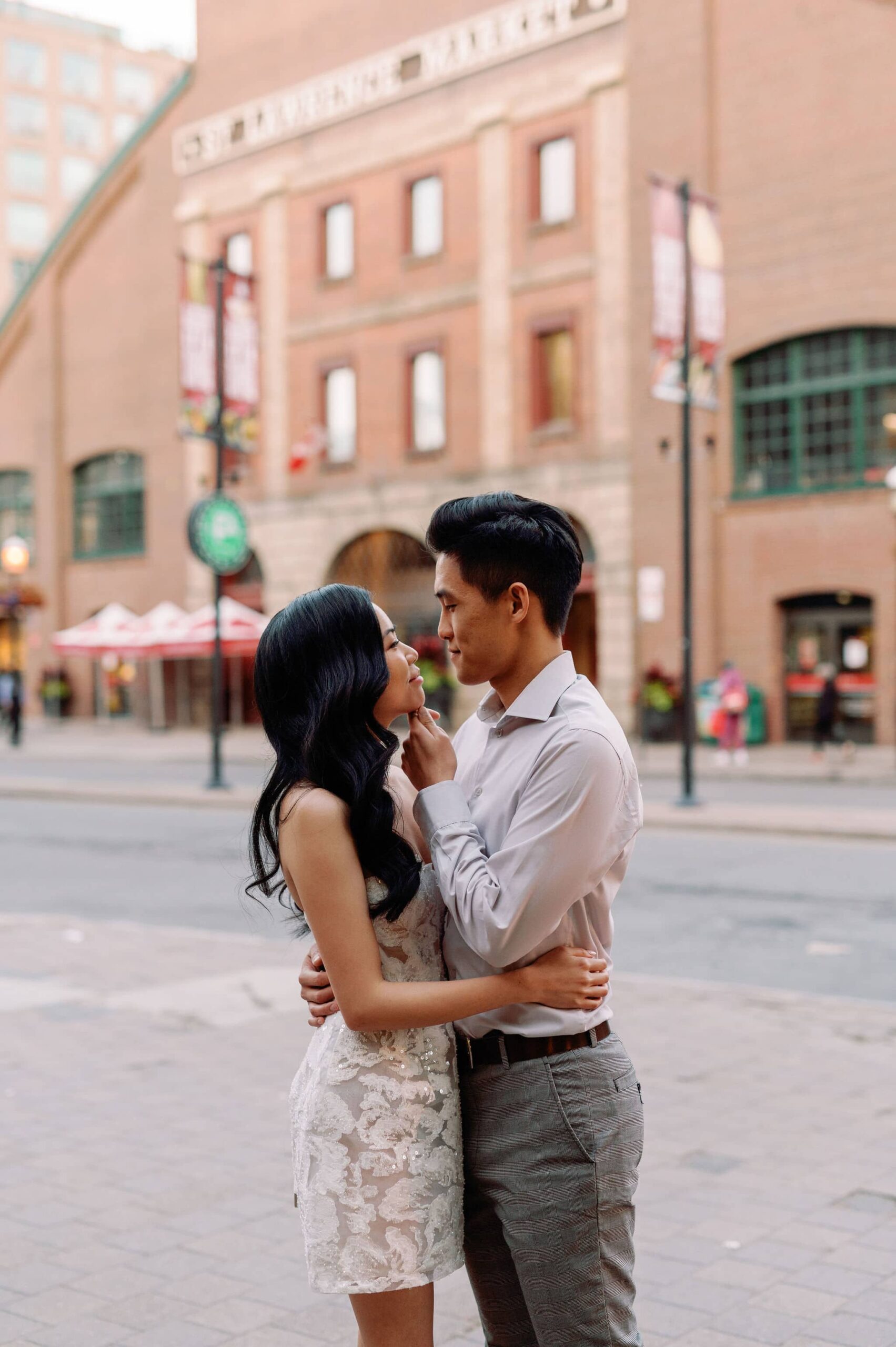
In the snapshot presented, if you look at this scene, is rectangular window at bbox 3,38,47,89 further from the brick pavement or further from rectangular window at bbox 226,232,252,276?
the brick pavement

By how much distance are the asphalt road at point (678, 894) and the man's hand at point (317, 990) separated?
4.19m

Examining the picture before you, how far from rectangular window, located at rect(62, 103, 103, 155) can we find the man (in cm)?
8501

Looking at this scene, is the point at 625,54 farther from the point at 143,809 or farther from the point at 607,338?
the point at 143,809

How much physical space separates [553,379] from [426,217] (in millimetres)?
5478

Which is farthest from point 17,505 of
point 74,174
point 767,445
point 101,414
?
point 74,174

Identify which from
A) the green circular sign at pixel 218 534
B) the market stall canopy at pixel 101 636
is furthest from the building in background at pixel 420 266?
the green circular sign at pixel 218 534

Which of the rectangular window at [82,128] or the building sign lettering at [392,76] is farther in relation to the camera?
the rectangular window at [82,128]

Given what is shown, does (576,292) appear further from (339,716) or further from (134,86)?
(134,86)

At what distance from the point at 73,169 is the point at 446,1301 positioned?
8382cm

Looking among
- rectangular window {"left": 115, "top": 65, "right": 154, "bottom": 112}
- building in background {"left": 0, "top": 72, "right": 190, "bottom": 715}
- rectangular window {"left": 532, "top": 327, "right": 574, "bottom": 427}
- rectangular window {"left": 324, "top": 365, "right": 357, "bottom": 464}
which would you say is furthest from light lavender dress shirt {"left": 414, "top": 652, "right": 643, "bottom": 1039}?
rectangular window {"left": 115, "top": 65, "right": 154, "bottom": 112}

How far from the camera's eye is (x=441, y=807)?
244cm

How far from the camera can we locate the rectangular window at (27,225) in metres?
77.0

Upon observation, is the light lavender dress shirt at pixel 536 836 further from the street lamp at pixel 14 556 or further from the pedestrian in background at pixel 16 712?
the street lamp at pixel 14 556

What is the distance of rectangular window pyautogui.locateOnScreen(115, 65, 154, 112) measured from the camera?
82.5 metres
